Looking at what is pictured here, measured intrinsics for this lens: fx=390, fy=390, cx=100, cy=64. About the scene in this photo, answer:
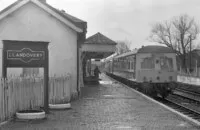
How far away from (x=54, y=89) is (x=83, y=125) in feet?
17.1

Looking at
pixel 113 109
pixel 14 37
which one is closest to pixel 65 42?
pixel 14 37

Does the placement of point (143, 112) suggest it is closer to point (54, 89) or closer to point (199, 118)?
point (199, 118)

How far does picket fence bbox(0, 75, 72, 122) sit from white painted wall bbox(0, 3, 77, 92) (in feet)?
9.56

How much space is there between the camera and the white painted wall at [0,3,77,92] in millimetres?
18031

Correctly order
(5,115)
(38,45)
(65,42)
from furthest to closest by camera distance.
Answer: (65,42), (38,45), (5,115)

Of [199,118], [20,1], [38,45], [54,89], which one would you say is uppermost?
[20,1]

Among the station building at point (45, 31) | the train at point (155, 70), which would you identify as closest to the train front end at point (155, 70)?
the train at point (155, 70)

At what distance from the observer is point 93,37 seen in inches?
1105

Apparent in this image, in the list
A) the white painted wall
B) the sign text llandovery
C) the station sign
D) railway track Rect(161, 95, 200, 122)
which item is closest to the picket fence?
the station sign

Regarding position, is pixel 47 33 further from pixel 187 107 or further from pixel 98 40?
pixel 98 40

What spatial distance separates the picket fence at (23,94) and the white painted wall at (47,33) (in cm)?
291

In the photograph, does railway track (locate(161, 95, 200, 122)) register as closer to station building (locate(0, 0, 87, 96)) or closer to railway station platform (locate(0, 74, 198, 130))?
railway station platform (locate(0, 74, 198, 130))

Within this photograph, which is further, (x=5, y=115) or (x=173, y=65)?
(x=173, y=65)

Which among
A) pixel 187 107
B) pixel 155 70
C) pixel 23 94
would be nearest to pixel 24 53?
pixel 23 94
